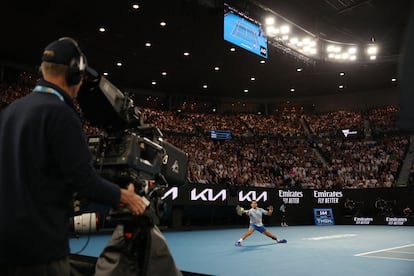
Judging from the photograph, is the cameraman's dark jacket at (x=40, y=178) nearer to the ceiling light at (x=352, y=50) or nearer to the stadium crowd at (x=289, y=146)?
the stadium crowd at (x=289, y=146)

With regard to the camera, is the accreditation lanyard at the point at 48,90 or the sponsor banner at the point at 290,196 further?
the sponsor banner at the point at 290,196

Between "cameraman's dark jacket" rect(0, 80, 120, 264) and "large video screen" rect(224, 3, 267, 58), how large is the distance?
580 inches

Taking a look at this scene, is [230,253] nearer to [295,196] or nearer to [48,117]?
[48,117]

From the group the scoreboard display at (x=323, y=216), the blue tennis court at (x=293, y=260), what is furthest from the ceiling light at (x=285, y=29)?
the scoreboard display at (x=323, y=216)

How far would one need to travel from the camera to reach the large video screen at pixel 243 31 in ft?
53.0

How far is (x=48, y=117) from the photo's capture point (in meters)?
2.09

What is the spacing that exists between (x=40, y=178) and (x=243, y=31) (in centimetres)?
1618

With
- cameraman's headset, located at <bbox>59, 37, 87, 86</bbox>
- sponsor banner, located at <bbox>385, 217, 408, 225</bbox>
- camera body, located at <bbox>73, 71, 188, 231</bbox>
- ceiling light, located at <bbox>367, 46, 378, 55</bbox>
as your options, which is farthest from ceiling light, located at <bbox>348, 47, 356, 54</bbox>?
cameraman's headset, located at <bbox>59, 37, 87, 86</bbox>

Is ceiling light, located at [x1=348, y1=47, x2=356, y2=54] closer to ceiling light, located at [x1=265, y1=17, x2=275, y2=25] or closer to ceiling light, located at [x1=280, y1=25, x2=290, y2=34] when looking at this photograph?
ceiling light, located at [x1=280, y1=25, x2=290, y2=34]

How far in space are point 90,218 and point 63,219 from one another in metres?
1.41

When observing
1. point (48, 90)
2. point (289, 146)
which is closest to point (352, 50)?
point (289, 146)

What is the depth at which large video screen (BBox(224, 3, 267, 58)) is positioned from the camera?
53.0 ft

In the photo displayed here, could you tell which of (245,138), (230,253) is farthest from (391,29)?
(230,253)

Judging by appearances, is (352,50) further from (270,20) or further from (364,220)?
(364,220)
